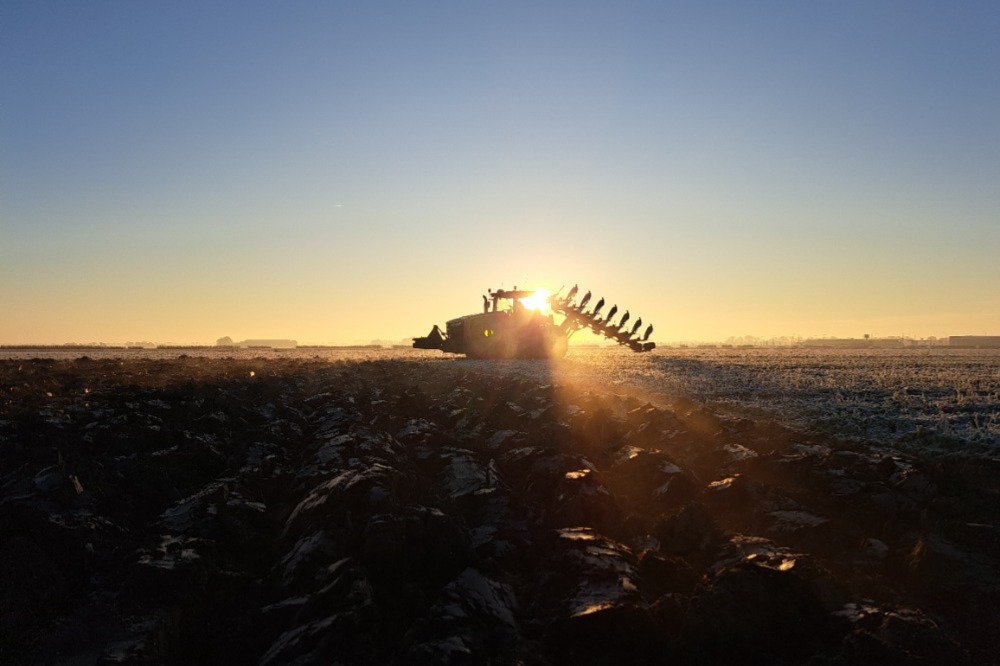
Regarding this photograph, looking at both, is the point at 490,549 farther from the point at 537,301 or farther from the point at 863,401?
the point at 537,301

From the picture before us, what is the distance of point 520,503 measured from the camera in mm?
7434

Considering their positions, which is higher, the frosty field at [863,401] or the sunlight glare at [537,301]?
the sunlight glare at [537,301]

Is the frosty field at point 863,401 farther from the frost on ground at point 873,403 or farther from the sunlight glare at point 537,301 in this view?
the sunlight glare at point 537,301

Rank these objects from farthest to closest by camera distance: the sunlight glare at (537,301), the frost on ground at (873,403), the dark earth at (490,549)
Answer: the sunlight glare at (537,301)
the frost on ground at (873,403)
the dark earth at (490,549)

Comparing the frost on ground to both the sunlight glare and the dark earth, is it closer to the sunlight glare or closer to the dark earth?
the dark earth

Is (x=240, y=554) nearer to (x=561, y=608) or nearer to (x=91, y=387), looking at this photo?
(x=561, y=608)

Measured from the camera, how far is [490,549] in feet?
19.9

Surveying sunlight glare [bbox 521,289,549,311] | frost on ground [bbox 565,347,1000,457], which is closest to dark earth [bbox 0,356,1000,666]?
frost on ground [bbox 565,347,1000,457]

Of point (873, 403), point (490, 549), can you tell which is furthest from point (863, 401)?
point (490, 549)

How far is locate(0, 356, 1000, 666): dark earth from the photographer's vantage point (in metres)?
4.26

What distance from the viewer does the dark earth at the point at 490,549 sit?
14.0ft

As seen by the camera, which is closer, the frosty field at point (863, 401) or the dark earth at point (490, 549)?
the dark earth at point (490, 549)

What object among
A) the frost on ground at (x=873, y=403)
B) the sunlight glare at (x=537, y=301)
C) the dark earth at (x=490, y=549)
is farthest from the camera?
the sunlight glare at (x=537, y=301)

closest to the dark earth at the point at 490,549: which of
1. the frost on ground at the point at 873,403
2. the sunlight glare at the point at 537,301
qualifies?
the frost on ground at the point at 873,403
